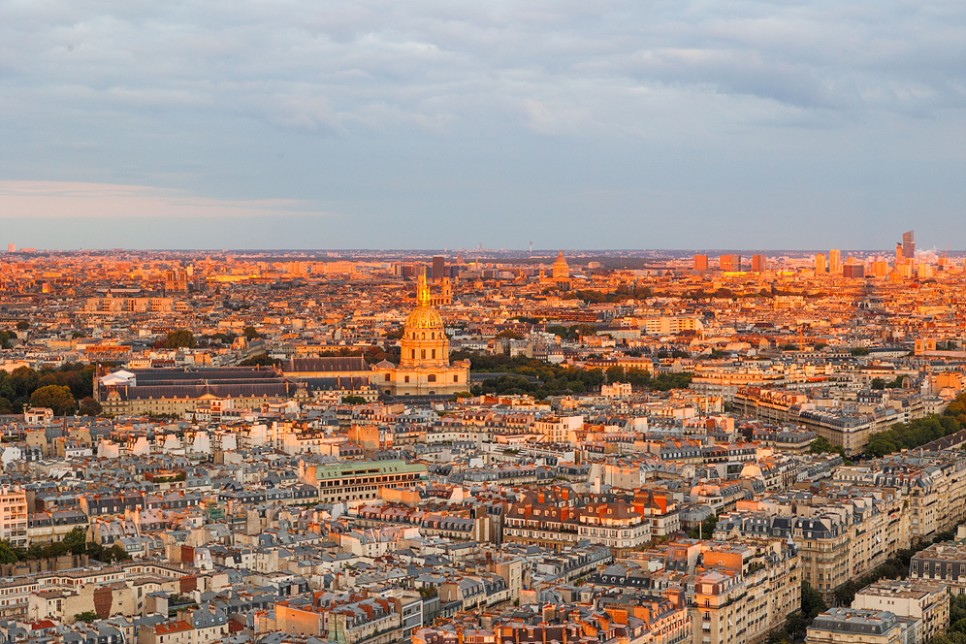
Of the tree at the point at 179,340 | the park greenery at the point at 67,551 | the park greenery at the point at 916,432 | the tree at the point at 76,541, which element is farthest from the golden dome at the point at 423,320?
the park greenery at the point at 67,551

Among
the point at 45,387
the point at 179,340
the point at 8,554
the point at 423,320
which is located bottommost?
the point at 8,554

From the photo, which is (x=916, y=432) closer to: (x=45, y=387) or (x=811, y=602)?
(x=811, y=602)

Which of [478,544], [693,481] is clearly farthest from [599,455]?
[478,544]

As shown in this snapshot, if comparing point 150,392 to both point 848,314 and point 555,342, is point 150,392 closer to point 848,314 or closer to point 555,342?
point 555,342

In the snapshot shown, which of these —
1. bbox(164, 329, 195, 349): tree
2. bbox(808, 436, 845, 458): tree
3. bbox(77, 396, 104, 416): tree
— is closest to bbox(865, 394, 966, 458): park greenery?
bbox(808, 436, 845, 458): tree

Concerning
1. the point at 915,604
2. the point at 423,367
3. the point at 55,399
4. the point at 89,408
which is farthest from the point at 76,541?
the point at 423,367

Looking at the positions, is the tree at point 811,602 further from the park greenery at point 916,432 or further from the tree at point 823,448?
the park greenery at point 916,432

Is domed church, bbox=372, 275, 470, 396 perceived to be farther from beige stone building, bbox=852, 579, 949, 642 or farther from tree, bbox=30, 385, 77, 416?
beige stone building, bbox=852, 579, 949, 642
